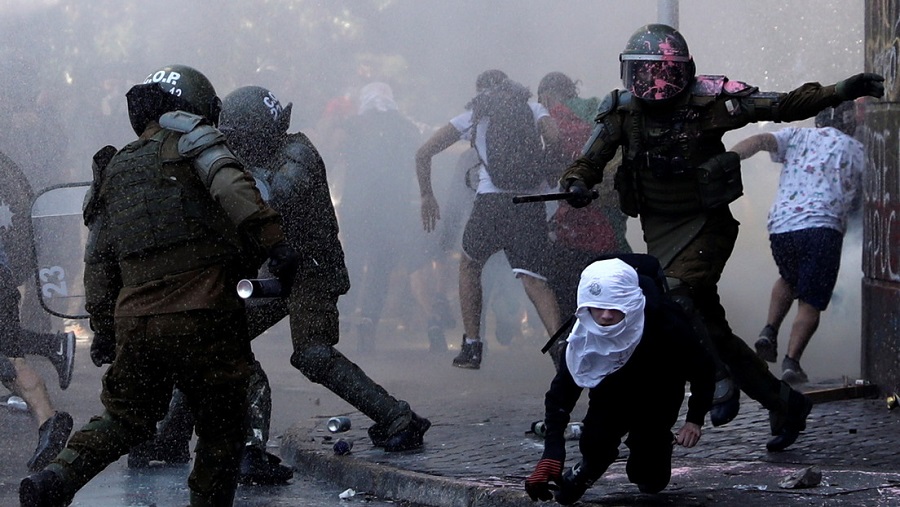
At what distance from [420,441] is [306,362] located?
2.20 feet

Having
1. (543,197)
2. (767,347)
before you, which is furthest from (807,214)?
(543,197)

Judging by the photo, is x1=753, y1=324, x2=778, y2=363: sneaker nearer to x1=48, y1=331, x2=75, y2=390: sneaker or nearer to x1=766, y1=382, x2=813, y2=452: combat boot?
x1=766, y1=382, x2=813, y2=452: combat boot

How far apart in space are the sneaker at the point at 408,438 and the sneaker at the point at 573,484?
156 cm

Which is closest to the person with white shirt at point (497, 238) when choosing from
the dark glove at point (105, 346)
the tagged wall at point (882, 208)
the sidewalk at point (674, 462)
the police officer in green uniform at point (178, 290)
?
the sidewalk at point (674, 462)

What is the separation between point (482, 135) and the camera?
8.41 m

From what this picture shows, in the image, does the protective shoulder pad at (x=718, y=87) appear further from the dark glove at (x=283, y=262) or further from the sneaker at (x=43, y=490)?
the sneaker at (x=43, y=490)

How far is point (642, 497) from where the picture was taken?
15.9 ft

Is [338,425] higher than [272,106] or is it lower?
lower

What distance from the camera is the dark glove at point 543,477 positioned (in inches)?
176

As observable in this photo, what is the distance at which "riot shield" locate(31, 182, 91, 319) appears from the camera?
698 centimetres

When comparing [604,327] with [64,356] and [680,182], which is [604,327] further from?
[64,356]

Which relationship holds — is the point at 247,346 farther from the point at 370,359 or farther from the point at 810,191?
the point at 370,359

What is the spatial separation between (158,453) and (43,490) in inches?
75.9

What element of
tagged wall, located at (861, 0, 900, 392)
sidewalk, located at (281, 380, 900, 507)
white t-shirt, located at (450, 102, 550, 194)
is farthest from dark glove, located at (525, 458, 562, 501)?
white t-shirt, located at (450, 102, 550, 194)
